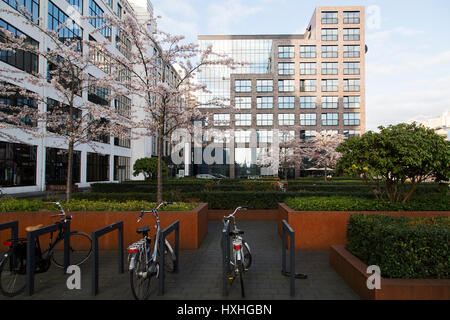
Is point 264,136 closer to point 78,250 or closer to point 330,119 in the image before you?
point 330,119

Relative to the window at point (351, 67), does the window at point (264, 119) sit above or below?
below

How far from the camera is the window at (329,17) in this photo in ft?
161

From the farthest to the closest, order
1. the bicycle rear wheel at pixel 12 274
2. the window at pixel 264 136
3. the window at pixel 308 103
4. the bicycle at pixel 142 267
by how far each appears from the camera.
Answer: the window at pixel 264 136 < the window at pixel 308 103 < the bicycle rear wheel at pixel 12 274 < the bicycle at pixel 142 267

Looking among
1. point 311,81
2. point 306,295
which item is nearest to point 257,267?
point 306,295

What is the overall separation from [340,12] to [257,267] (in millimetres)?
55330

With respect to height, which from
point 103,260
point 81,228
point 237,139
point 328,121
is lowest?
point 103,260

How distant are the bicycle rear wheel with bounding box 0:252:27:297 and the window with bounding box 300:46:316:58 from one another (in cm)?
5284

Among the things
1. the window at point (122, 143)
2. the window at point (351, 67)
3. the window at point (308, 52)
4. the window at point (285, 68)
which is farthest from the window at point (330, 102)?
the window at point (122, 143)

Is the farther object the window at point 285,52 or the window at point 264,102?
the window at point 264,102

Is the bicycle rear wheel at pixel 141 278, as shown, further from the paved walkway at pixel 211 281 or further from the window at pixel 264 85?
the window at pixel 264 85

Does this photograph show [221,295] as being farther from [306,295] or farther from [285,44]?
[285,44]

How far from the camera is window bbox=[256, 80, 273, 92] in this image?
5122cm

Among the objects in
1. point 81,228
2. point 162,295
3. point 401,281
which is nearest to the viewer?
point 401,281
